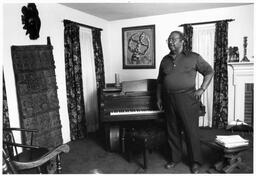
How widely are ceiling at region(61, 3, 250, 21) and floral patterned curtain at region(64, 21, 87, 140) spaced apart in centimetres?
45

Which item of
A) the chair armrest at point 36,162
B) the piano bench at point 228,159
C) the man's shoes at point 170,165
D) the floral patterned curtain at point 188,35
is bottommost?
the man's shoes at point 170,165

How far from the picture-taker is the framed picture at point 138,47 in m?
5.20

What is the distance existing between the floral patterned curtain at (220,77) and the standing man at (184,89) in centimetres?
190

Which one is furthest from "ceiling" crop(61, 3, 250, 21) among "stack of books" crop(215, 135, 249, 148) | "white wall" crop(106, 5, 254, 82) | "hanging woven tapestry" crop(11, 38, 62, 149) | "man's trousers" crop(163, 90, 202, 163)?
"stack of books" crop(215, 135, 249, 148)

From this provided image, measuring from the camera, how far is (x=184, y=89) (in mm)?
2811

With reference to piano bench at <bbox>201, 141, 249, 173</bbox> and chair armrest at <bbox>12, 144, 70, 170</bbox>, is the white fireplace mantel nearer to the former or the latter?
piano bench at <bbox>201, 141, 249, 173</bbox>


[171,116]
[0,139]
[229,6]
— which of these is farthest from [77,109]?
[229,6]

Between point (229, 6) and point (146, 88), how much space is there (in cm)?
235

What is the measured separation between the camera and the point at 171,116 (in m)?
2.94

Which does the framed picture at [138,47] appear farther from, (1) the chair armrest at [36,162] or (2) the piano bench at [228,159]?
(1) the chair armrest at [36,162]

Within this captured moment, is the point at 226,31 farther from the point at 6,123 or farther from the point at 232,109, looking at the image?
the point at 6,123

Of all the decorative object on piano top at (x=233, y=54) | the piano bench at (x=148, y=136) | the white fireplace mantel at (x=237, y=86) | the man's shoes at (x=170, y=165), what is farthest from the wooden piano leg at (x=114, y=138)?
the decorative object on piano top at (x=233, y=54)

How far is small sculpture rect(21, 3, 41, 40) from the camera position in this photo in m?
3.28

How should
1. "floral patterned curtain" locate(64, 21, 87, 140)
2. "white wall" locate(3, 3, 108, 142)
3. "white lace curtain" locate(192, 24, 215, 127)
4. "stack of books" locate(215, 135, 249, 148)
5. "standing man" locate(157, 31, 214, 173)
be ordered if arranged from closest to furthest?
"stack of books" locate(215, 135, 249, 148) → "standing man" locate(157, 31, 214, 173) → "white wall" locate(3, 3, 108, 142) → "floral patterned curtain" locate(64, 21, 87, 140) → "white lace curtain" locate(192, 24, 215, 127)
